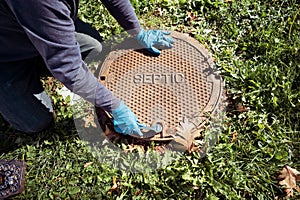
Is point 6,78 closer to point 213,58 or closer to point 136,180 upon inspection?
point 136,180

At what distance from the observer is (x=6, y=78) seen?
2.24 meters

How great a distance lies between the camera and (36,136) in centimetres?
249

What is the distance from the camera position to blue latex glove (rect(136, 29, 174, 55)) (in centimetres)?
260

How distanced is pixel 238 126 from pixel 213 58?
523mm

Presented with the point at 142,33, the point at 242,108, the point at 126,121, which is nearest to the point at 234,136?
the point at 242,108

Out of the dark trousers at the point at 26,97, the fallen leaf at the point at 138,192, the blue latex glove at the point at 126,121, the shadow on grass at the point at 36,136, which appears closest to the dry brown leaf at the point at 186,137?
the blue latex glove at the point at 126,121

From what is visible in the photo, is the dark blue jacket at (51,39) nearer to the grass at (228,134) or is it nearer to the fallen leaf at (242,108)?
the grass at (228,134)

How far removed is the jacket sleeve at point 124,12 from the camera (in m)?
2.36

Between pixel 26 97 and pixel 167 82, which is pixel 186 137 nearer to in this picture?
pixel 167 82

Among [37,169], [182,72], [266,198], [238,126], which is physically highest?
[182,72]

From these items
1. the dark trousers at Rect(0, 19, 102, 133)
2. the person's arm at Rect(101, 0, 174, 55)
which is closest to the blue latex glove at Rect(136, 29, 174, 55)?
the person's arm at Rect(101, 0, 174, 55)

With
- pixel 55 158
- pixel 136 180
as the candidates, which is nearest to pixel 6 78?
pixel 55 158

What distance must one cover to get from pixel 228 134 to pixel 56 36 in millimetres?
1236

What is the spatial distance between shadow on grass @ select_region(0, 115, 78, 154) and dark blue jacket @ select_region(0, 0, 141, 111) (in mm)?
393
